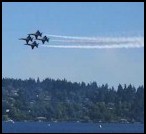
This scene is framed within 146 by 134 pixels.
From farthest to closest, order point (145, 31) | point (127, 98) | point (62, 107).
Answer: point (62, 107) → point (127, 98) → point (145, 31)

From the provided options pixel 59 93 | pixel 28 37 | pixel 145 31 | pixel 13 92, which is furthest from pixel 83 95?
pixel 145 31

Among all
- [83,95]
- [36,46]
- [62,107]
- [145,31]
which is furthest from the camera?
[83,95]

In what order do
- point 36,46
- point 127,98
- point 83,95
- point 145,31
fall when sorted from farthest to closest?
point 83,95 → point 127,98 → point 36,46 → point 145,31

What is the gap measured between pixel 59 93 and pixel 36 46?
17125 centimetres

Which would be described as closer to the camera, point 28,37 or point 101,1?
point 101,1

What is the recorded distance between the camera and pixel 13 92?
7254 inches

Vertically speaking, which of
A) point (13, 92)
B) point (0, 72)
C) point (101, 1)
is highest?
point (13, 92)

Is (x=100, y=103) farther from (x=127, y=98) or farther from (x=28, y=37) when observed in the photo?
(x=28, y=37)

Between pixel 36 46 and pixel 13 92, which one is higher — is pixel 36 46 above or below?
below

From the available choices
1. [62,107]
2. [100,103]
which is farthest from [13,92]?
[100,103]

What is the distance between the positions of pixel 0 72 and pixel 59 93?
18078cm

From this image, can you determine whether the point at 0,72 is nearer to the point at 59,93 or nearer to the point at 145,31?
the point at 145,31

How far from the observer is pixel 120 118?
615 ft

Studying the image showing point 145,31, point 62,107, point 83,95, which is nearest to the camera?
point 145,31
